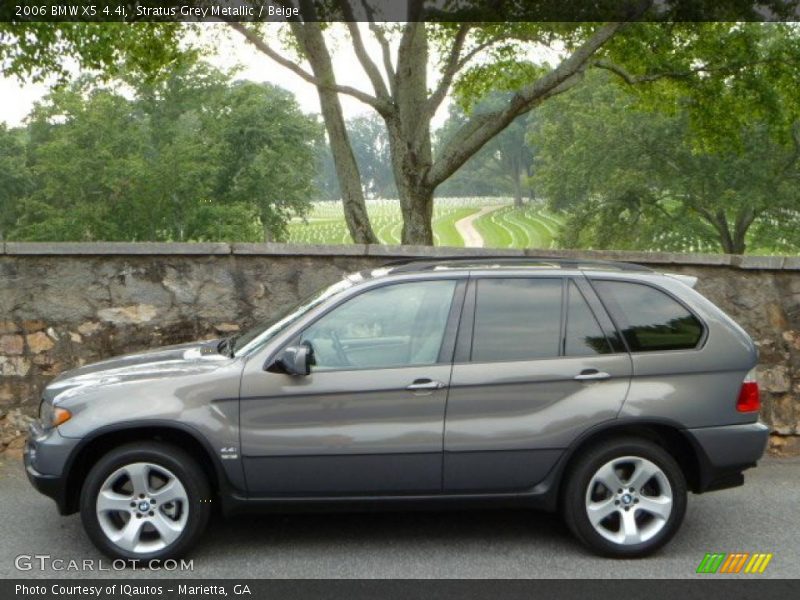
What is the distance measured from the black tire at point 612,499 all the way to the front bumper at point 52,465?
269 centimetres

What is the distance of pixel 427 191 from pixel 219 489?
14797mm

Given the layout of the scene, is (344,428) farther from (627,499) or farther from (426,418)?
(627,499)

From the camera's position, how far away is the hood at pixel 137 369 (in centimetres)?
597

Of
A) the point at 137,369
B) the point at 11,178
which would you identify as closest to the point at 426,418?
the point at 137,369

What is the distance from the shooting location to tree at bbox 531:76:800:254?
4362cm

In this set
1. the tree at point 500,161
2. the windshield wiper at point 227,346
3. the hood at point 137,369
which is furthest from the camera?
the tree at point 500,161

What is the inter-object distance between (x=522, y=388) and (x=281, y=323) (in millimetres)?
1431

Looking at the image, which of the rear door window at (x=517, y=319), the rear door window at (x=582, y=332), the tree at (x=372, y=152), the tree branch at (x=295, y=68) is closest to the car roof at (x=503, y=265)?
the rear door window at (x=517, y=319)

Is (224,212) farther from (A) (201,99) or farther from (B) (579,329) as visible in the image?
(B) (579,329)

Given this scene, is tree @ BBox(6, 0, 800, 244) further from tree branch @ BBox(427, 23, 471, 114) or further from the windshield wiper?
the windshield wiper

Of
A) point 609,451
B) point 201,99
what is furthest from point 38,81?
point 201,99

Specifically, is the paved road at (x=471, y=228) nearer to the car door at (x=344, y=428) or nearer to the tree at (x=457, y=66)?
the tree at (x=457, y=66)

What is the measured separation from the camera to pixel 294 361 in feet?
18.9

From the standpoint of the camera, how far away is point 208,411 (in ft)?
19.1
